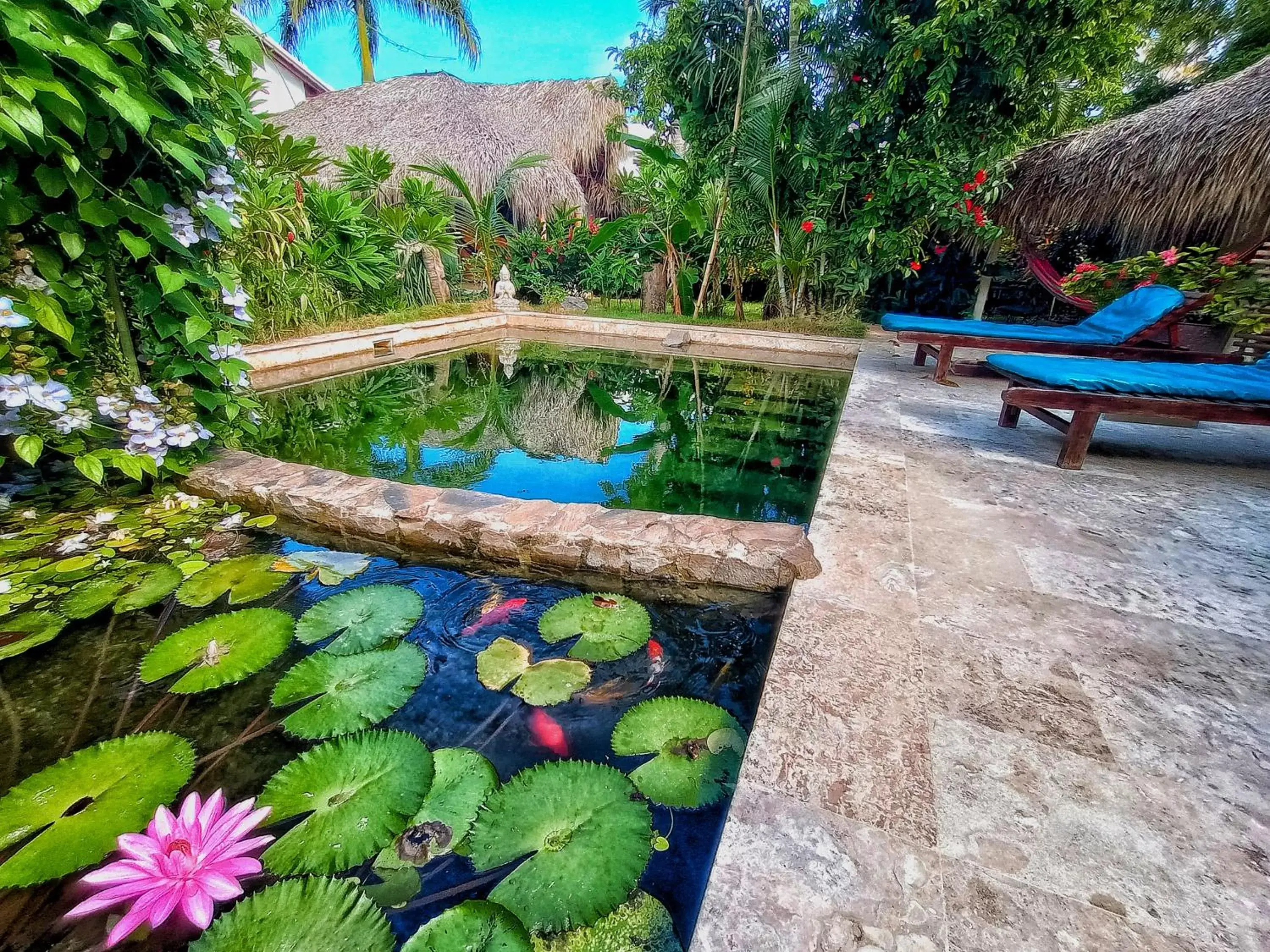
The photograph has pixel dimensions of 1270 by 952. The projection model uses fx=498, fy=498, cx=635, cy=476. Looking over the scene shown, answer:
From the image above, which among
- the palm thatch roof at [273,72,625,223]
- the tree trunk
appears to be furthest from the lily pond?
the palm thatch roof at [273,72,625,223]

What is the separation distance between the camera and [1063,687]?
96 centimetres

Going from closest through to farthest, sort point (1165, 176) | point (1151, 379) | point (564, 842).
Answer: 1. point (564, 842)
2. point (1151, 379)
3. point (1165, 176)

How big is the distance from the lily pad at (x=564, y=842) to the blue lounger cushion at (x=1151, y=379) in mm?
2288

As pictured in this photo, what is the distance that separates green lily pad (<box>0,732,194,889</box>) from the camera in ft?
2.55

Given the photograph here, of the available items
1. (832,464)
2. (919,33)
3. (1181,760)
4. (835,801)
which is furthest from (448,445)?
(919,33)

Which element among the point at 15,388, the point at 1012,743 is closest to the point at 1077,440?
the point at 1012,743

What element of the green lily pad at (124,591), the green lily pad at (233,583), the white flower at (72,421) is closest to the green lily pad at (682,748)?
the green lily pad at (233,583)

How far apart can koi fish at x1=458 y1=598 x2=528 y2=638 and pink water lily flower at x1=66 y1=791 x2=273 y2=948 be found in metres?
0.59

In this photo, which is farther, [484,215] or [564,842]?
[484,215]

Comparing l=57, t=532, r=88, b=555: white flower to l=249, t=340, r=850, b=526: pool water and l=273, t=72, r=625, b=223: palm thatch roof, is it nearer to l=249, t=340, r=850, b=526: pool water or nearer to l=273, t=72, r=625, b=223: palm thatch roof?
l=249, t=340, r=850, b=526: pool water

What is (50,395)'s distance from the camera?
1461mm

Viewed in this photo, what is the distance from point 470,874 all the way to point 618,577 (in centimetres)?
93

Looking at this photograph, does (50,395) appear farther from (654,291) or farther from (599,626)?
(654,291)

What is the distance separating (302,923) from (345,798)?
19cm
